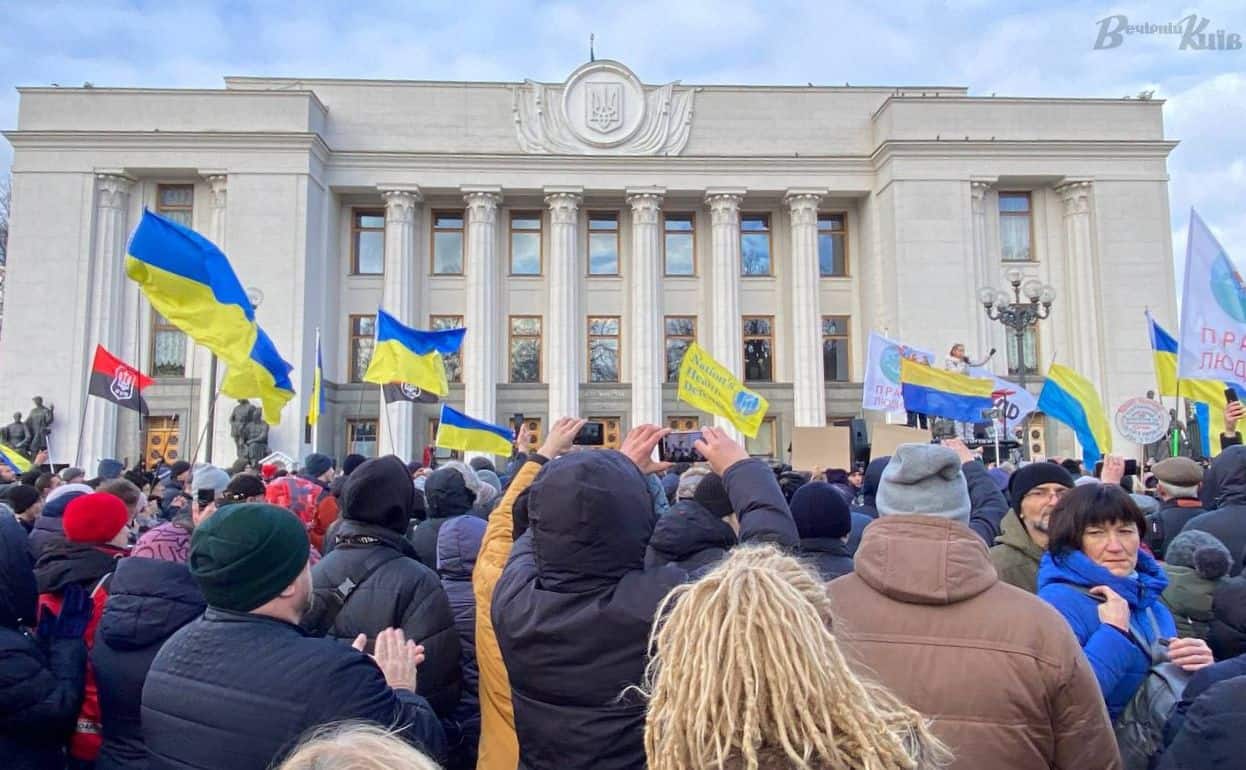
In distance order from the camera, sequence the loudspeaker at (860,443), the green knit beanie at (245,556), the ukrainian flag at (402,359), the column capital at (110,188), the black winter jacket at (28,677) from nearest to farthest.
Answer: the green knit beanie at (245,556)
the black winter jacket at (28,677)
the loudspeaker at (860,443)
the ukrainian flag at (402,359)
the column capital at (110,188)

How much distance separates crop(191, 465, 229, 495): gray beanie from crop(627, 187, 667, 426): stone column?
75.2ft

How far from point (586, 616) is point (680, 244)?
29.6m

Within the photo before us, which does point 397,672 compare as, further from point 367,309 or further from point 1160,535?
point 367,309

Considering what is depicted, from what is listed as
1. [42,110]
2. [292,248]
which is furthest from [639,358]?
[42,110]

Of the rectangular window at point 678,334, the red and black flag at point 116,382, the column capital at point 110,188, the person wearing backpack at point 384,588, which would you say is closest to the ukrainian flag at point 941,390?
the person wearing backpack at point 384,588

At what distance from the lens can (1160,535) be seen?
5344 mm

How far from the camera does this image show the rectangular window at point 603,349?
30266 millimetres

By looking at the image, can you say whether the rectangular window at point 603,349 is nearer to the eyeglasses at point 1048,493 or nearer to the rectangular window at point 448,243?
the rectangular window at point 448,243

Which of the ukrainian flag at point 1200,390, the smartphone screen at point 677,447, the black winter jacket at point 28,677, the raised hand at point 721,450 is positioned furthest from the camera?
the ukrainian flag at point 1200,390

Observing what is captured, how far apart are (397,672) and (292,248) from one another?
27244 mm

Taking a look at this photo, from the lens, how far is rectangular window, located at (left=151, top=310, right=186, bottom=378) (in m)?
28.3

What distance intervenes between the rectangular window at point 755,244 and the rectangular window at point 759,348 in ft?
5.62

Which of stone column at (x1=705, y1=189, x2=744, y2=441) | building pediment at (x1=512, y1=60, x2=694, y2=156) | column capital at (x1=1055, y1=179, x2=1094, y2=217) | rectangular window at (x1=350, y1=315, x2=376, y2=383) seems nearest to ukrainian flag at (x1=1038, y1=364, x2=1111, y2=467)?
stone column at (x1=705, y1=189, x2=744, y2=441)

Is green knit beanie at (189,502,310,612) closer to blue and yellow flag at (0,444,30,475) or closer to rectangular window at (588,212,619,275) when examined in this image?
blue and yellow flag at (0,444,30,475)
